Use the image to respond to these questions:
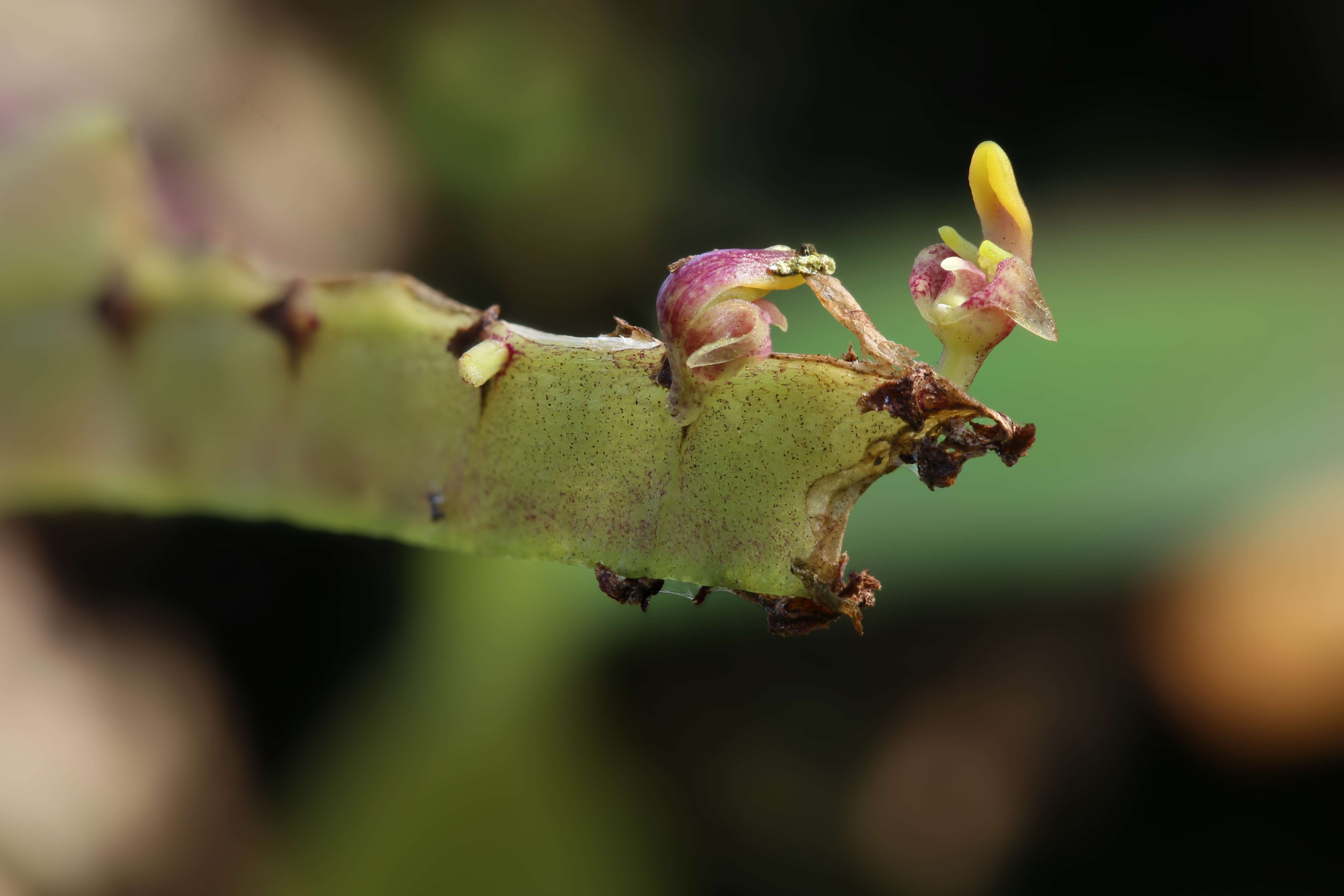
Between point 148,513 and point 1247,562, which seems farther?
point 1247,562

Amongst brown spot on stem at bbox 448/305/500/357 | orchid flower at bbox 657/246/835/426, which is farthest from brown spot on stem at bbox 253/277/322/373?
orchid flower at bbox 657/246/835/426

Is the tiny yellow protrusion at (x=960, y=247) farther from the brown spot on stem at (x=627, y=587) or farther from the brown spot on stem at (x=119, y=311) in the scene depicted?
the brown spot on stem at (x=119, y=311)

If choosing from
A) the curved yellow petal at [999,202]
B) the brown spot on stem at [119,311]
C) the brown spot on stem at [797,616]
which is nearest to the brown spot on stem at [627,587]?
the brown spot on stem at [797,616]

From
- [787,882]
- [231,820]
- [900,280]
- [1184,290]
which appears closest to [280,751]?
[231,820]

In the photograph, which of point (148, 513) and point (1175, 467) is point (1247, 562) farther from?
point (148, 513)

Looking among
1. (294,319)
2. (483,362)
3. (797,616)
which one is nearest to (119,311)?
(294,319)
